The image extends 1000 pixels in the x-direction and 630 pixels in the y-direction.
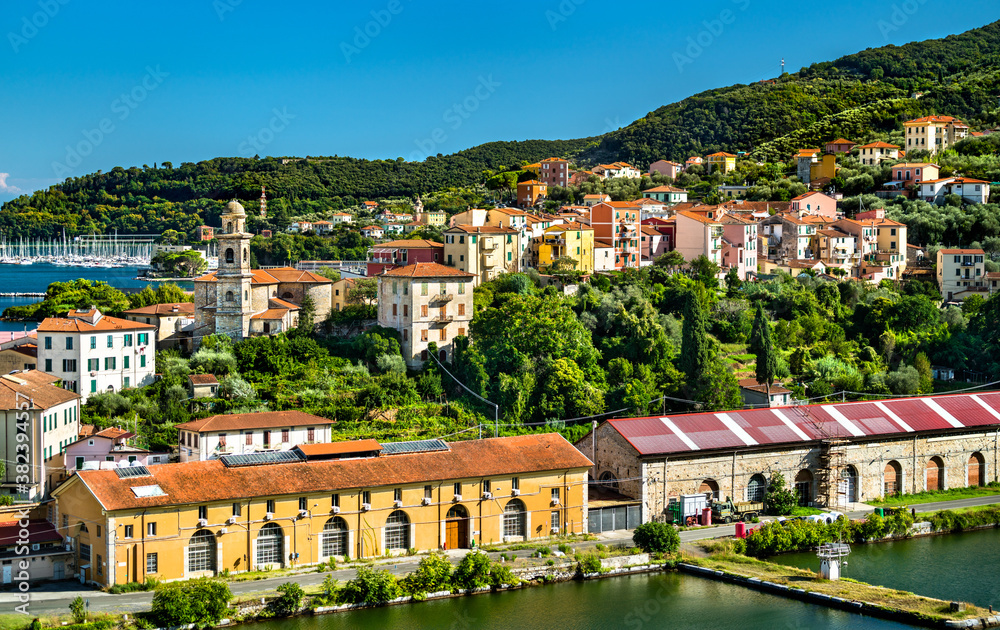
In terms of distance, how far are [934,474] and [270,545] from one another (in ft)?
70.5

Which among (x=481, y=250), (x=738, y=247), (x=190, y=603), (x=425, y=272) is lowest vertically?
(x=190, y=603)

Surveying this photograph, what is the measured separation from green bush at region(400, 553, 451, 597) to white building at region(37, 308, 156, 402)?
59.0 feet

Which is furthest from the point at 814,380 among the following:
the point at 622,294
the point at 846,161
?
the point at 846,161

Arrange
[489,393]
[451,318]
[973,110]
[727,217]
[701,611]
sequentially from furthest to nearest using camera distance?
[973,110], [727,217], [451,318], [489,393], [701,611]

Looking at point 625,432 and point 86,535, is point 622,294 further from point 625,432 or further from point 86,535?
point 86,535

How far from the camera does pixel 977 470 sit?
36875mm

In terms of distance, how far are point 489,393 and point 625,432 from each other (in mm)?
10698

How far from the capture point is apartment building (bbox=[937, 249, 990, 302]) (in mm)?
60156

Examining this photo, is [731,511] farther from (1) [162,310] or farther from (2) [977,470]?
(1) [162,310]

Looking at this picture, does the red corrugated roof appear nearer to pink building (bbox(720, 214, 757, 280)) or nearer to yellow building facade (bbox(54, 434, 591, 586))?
yellow building facade (bbox(54, 434, 591, 586))

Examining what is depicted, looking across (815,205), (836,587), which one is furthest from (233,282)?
(815,205)

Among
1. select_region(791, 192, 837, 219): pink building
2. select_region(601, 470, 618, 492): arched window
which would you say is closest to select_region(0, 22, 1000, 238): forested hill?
select_region(791, 192, 837, 219): pink building

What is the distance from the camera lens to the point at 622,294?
51375mm

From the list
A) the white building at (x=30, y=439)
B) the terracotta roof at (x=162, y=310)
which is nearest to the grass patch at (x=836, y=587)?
the white building at (x=30, y=439)
